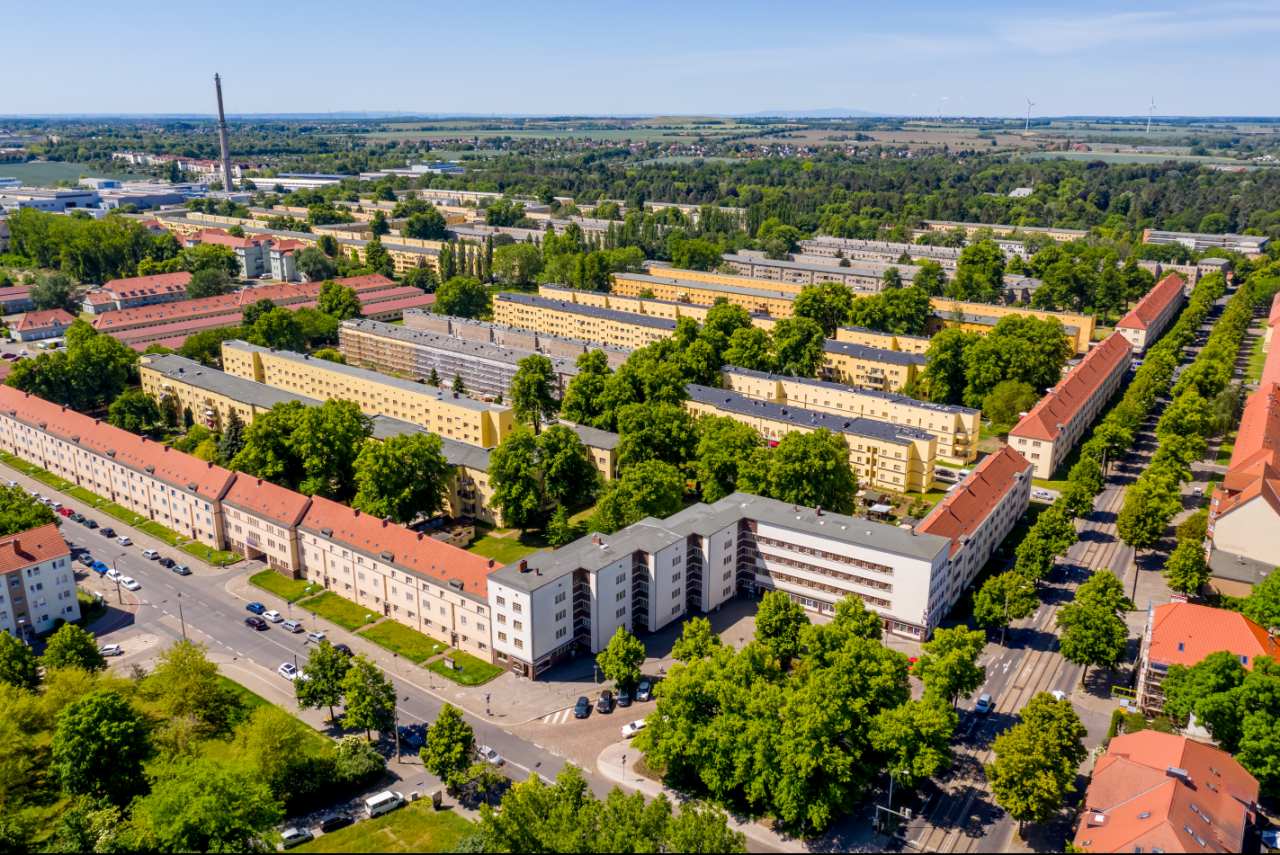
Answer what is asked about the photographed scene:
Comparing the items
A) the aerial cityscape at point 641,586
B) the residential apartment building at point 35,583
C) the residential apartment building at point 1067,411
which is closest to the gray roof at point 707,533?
the aerial cityscape at point 641,586

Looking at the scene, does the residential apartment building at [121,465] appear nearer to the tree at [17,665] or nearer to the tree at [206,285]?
the tree at [17,665]

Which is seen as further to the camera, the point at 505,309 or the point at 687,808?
the point at 505,309

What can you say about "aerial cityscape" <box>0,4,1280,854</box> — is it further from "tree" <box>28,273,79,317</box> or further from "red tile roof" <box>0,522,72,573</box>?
"tree" <box>28,273,79,317</box>

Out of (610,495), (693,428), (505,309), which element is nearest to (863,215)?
(505,309)

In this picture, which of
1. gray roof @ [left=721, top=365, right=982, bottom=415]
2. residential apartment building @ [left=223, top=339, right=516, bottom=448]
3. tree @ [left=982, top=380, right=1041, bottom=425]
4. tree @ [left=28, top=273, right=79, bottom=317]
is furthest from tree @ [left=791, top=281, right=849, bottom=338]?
tree @ [left=28, top=273, right=79, bottom=317]

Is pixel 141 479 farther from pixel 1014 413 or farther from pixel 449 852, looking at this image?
pixel 1014 413

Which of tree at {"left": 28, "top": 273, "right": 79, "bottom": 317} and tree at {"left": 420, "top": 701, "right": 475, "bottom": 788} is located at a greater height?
tree at {"left": 28, "top": 273, "right": 79, "bottom": 317}
